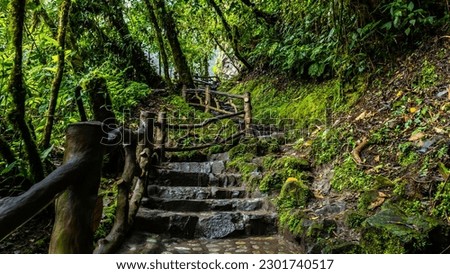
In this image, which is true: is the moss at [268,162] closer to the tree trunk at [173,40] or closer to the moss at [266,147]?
the moss at [266,147]

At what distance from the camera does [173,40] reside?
10.7 meters

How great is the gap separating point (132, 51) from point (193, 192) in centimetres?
736

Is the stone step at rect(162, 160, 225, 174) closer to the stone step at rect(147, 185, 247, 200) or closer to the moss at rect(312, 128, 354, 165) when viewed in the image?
the stone step at rect(147, 185, 247, 200)

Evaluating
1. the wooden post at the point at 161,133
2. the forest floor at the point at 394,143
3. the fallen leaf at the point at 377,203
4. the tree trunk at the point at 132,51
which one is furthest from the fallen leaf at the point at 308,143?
the tree trunk at the point at 132,51

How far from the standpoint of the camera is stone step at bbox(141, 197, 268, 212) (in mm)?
4500

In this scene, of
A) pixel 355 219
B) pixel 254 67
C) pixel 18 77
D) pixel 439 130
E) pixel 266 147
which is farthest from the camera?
pixel 254 67

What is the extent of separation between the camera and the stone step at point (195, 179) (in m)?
5.37

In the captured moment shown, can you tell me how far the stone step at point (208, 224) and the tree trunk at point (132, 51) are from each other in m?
7.91

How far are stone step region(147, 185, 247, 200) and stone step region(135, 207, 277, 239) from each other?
0.78 m

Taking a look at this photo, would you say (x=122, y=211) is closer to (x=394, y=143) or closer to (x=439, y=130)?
(x=394, y=143)

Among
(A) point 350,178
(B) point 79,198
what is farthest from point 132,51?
(B) point 79,198

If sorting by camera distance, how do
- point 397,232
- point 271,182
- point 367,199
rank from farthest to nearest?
point 271,182 → point 367,199 → point 397,232

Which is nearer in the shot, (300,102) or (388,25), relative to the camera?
(388,25)

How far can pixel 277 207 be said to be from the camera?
4168mm
